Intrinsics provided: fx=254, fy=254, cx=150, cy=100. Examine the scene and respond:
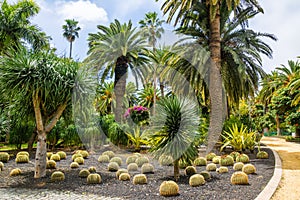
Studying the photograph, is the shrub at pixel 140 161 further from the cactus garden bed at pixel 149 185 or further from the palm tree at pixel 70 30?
the palm tree at pixel 70 30

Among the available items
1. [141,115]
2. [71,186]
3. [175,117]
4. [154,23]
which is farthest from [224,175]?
[154,23]

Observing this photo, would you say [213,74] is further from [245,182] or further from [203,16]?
[245,182]

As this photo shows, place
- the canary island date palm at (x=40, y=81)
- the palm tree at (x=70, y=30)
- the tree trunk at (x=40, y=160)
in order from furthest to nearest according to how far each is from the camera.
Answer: the palm tree at (x=70, y=30)
the tree trunk at (x=40, y=160)
the canary island date palm at (x=40, y=81)

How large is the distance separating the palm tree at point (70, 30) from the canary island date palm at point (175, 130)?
3785 cm

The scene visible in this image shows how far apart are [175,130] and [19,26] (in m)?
14.4

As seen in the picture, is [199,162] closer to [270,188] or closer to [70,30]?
[270,188]

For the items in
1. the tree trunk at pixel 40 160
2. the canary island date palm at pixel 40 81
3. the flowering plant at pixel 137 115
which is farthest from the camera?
the flowering plant at pixel 137 115

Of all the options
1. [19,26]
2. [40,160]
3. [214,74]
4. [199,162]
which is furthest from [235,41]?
[19,26]

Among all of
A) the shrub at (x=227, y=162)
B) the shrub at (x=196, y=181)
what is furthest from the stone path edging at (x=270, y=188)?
the shrub at (x=227, y=162)

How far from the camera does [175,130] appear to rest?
702cm

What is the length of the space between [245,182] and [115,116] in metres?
11.9

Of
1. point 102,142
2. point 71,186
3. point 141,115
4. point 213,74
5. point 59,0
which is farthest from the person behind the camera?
point 141,115

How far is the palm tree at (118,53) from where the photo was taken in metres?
16.7

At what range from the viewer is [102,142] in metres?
16.5
